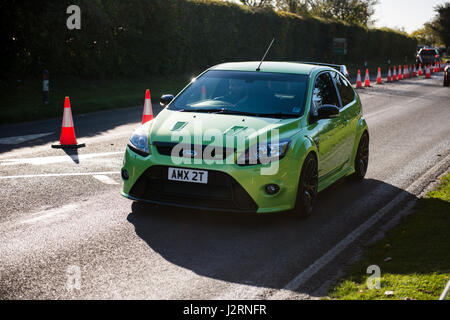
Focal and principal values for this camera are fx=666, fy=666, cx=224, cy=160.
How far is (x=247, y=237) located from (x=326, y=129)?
1973 mm

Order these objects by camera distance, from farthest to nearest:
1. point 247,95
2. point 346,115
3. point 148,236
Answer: point 346,115 < point 247,95 < point 148,236

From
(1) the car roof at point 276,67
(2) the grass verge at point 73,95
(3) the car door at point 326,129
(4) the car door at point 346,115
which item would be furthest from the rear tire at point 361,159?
(2) the grass verge at point 73,95

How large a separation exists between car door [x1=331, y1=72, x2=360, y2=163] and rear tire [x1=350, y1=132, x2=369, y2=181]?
35cm

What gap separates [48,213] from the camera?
281 inches

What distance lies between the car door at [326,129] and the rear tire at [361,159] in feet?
2.62

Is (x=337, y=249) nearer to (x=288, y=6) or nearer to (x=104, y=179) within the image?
(x=104, y=179)

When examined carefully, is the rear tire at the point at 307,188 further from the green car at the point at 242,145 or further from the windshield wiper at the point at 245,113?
the windshield wiper at the point at 245,113

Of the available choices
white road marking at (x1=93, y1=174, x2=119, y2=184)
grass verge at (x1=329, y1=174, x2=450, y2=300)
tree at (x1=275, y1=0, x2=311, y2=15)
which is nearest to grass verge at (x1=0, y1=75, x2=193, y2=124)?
white road marking at (x1=93, y1=174, x2=119, y2=184)

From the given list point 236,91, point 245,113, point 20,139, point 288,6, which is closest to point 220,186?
point 245,113

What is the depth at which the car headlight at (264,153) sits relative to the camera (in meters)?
6.53

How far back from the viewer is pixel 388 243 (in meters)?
6.40
